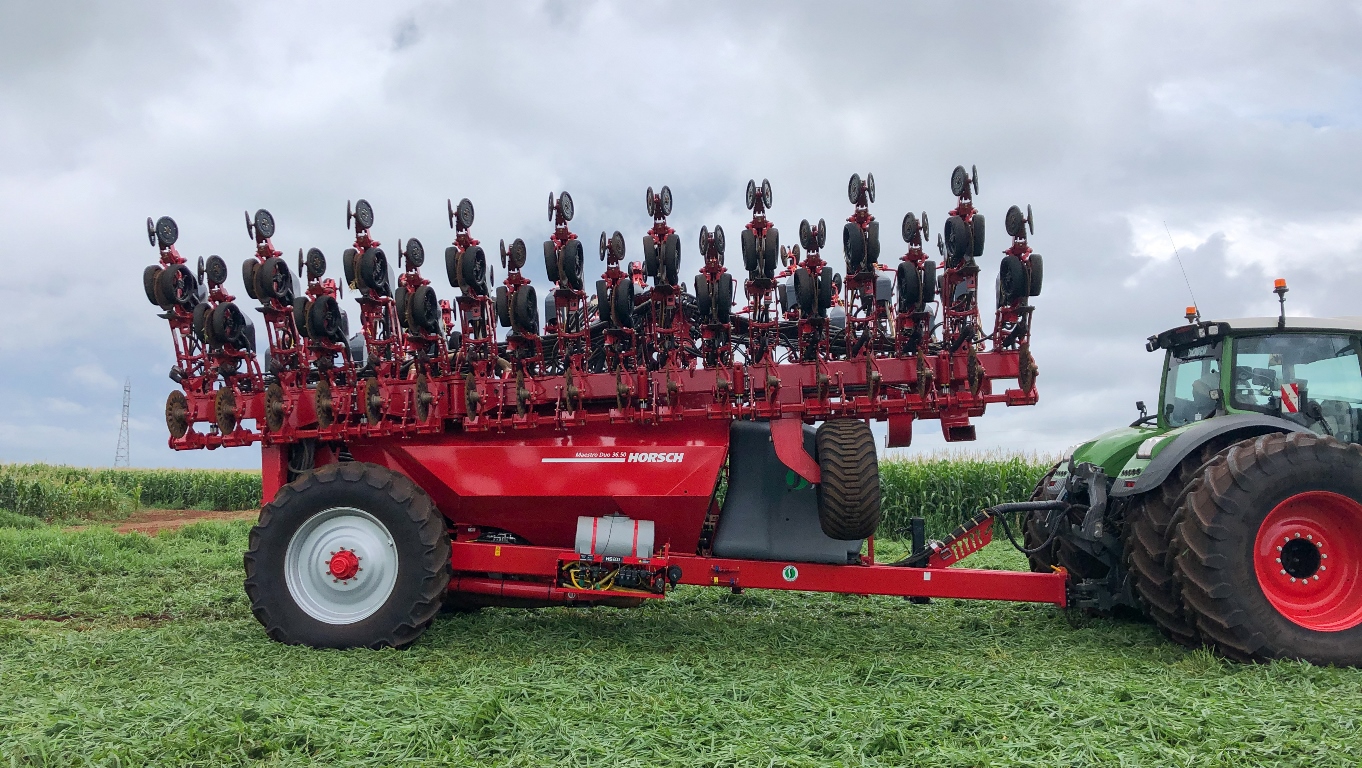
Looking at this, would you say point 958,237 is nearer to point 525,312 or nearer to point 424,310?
point 525,312

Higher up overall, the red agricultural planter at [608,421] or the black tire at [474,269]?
the black tire at [474,269]

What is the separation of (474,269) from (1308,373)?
580 centimetres

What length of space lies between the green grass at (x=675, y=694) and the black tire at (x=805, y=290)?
2234mm

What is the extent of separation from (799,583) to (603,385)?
1.84 m

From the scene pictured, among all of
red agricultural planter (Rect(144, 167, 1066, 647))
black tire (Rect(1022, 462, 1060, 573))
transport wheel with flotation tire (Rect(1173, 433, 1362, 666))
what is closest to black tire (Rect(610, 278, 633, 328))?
red agricultural planter (Rect(144, 167, 1066, 647))

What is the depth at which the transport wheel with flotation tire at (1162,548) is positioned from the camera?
5.35 meters

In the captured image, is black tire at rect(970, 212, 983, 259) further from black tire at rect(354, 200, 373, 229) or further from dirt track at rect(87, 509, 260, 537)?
dirt track at rect(87, 509, 260, 537)

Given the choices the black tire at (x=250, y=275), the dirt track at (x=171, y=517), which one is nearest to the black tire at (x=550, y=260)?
the black tire at (x=250, y=275)

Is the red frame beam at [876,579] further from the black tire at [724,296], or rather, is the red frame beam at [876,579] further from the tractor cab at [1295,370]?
the tractor cab at [1295,370]

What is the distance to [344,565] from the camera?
592 centimetres

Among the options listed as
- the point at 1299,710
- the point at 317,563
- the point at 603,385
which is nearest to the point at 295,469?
the point at 317,563

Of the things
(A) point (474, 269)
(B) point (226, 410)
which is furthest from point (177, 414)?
(A) point (474, 269)

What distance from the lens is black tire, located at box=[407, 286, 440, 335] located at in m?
6.19

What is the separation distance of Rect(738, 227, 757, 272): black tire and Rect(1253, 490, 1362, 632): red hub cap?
3.50 meters
